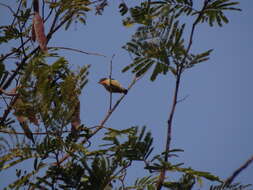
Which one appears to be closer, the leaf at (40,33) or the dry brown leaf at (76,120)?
the dry brown leaf at (76,120)

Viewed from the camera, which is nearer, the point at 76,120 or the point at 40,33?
the point at 76,120

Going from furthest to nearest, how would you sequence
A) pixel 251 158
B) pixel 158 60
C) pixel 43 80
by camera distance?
pixel 158 60 < pixel 43 80 < pixel 251 158

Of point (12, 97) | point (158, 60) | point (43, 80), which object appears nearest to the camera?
point (43, 80)

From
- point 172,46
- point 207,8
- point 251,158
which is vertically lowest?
point 251,158

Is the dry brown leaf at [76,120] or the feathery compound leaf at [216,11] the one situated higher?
the feathery compound leaf at [216,11]

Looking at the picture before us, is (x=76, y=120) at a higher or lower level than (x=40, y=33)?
lower

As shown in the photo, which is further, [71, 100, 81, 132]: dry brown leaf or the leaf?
the leaf

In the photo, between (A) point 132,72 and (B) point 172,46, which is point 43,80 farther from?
(B) point 172,46

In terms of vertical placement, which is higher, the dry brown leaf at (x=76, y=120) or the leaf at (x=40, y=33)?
the leaf at (x=40, y=33)

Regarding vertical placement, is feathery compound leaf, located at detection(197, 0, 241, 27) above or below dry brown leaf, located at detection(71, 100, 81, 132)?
above

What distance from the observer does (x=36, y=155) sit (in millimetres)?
2404

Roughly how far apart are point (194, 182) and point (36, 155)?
940 millimetres

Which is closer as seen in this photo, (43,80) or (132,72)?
(43,80)

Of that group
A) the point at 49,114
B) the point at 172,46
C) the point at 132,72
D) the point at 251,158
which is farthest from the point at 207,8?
the point at 251,158
